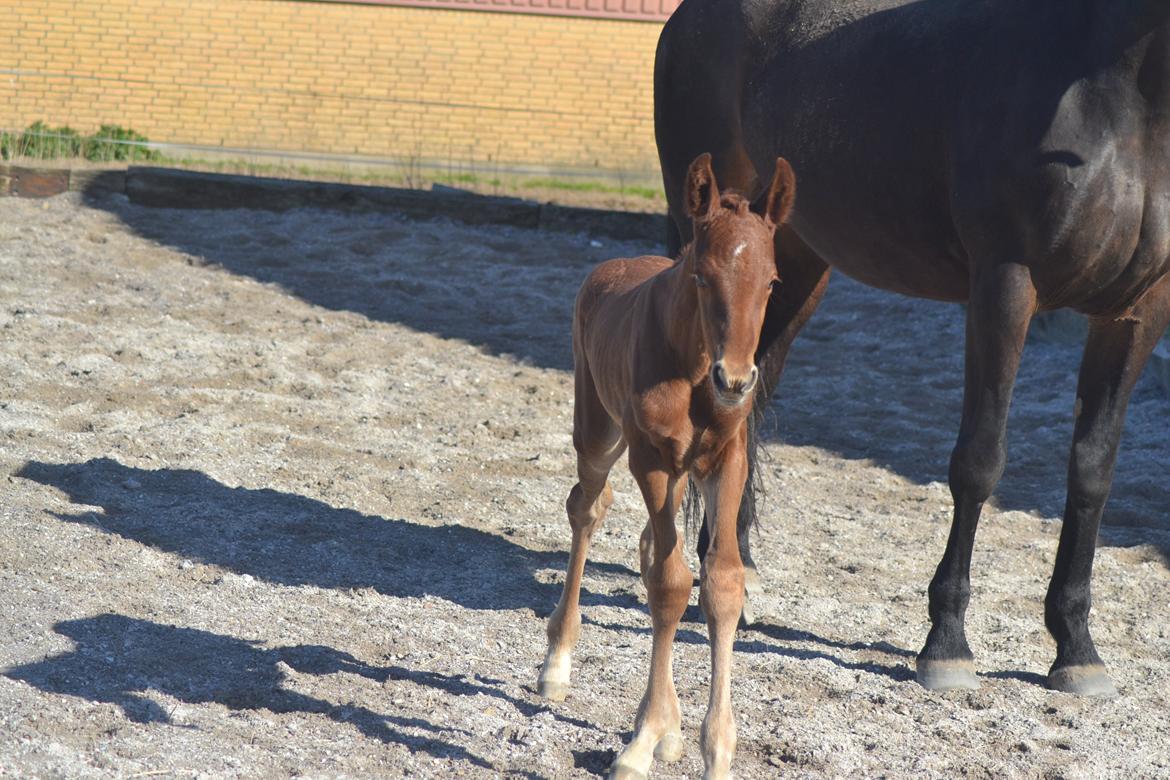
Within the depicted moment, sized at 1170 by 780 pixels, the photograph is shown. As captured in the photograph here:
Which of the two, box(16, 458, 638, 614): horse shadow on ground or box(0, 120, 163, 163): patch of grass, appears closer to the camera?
box(16, 458, 638, 614): horse shadow on ground

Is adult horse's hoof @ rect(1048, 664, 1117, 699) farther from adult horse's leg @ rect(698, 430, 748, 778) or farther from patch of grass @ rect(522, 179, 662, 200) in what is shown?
patch of grass @ rect(522, 179, 662, 200)

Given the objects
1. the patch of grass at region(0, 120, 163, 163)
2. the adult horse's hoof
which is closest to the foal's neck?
the adult horse's hoof

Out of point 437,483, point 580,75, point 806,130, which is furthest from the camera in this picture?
point 580,75

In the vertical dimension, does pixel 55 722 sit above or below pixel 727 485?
below

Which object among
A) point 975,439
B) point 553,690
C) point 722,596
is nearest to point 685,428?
point 722,596

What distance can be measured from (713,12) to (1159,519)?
292 centimetres

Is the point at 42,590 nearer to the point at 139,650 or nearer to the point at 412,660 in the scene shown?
the point at 139,650

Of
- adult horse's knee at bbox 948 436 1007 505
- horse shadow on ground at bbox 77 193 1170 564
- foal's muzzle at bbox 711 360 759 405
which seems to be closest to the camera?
foal's muzzle at bbox 711 360 759 405

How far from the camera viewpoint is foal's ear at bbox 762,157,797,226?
3027 millimetres

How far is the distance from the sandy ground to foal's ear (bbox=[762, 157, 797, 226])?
1402mm

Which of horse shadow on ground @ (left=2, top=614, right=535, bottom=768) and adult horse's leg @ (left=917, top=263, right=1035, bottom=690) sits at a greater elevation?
adult horse's leg @ (left=917, top=263, right=1035, bottom=690)

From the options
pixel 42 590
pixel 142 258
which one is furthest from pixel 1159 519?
pixel 142 258

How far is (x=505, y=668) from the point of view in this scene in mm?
3953

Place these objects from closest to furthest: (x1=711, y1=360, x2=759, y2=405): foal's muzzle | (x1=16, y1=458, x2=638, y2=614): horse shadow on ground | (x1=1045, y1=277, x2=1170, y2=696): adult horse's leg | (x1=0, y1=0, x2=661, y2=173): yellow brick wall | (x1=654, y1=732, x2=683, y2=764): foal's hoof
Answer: (x1=711, y1=360, x2=759, y2=405): foal's muzzle → (x1=654, y1=732, x2=683, y2=764): foal's hoof → (x1=1045, y1=277, x2=1170, y2=696): adult horse's leg → (x1=16, y1=458, x2=638, y2=614): horse shadow on ground → (x1=0, y1=0, x2=661, y2=173): yellow brick wall
